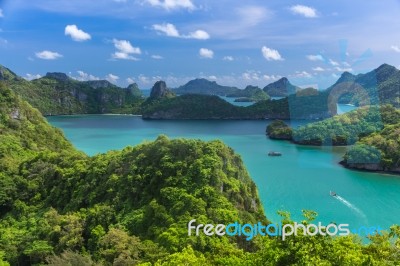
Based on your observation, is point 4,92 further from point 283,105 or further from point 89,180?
point 283,105

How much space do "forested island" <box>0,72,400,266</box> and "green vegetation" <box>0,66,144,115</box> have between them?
64.9m

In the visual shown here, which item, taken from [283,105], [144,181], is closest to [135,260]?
[144,181]

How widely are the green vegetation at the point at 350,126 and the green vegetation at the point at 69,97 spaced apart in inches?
2015

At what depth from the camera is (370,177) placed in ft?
80.0

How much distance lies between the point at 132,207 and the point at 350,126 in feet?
91.0

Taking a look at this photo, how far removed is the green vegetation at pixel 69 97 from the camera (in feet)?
257

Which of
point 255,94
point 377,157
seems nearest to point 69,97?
point 255,94

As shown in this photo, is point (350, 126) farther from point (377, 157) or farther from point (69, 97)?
point (69, 97)

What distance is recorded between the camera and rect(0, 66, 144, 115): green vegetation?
78.3m

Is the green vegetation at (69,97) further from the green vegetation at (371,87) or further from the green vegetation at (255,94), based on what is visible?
the green vegetation at (371,87)

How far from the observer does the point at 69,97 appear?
278ft

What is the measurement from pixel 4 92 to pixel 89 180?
15591mm

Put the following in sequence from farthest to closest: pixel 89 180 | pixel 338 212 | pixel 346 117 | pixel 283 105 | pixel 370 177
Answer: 1. pixel 283 105
2. pixel 346 117
3. pixel 370 177
4. pixel 338 212
5. pixel 89 180

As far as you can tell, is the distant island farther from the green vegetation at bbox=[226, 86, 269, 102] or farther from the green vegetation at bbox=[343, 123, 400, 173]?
the green vegetation at bbox=[343, 123, 400, 173]
